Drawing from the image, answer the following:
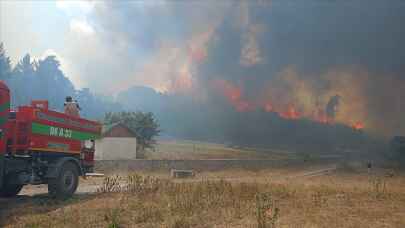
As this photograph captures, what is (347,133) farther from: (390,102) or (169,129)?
(169,129)

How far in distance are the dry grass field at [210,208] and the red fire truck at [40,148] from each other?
752 mm

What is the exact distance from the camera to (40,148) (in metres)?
12.2

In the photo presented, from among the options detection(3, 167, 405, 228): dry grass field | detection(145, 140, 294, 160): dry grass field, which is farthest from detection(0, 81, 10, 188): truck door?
detection(145, 140, 294, 160): dry grass field

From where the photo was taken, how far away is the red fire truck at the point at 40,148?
11.5 meters

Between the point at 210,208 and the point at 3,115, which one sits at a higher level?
the point at 3,115

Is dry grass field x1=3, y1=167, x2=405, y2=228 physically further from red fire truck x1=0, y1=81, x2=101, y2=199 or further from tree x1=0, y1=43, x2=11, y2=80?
tree x1=0, y1=43, x2=11, y2=80

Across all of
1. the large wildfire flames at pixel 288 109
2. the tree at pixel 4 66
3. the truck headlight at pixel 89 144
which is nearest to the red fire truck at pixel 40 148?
the truck headlight at pixel 89 144

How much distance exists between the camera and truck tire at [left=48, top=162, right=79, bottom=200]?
1248 cm

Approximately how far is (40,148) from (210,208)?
591cm

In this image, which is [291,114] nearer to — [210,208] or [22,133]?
[210,208]

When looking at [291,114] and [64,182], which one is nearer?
[64,182]

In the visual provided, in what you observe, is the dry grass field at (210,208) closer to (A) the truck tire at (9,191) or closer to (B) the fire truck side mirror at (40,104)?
(A) the truck tire at (9,191)

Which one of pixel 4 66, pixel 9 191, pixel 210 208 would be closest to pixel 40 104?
pixel 9 191

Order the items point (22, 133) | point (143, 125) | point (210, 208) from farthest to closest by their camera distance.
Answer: point (143, 125), point (22, 133), point (210, 208)
